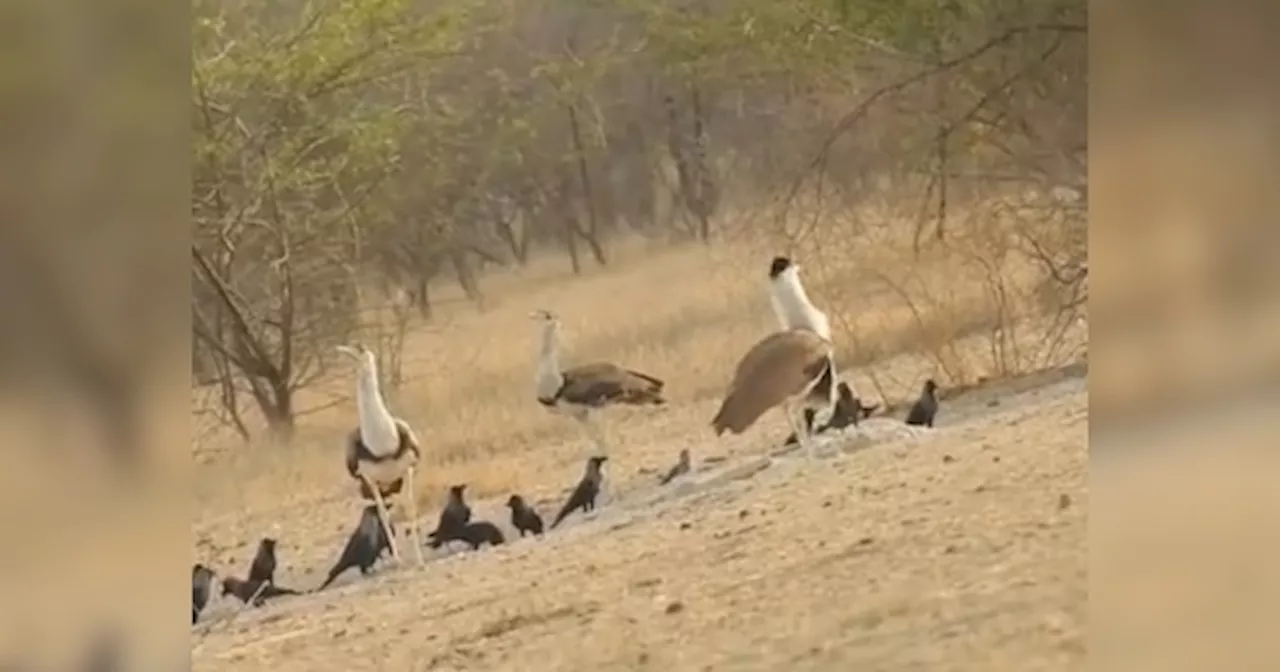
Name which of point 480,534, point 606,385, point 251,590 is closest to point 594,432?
point 606,385

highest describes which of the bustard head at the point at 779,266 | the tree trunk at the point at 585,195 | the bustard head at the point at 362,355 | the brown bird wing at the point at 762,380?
the tree trunk at the point at 585,195

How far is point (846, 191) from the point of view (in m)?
1.82

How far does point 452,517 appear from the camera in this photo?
5.52 feet

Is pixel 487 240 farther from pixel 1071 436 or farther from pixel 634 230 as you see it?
pixel 1071 436

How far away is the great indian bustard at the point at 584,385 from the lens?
1.71m

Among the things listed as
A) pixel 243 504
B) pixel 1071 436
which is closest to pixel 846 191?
pixel 1071 436

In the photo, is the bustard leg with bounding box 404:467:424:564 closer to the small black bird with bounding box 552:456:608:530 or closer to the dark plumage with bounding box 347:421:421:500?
the dark plumage with bounding box 347:421:421:500

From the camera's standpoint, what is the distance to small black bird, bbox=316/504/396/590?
165 centimetres

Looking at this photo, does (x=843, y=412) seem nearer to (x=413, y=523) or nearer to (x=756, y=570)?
(x=756, y=570)

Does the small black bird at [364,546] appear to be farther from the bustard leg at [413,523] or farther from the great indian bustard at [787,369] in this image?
the great indian bustard at [787,369]

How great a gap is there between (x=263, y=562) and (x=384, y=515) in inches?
4.9

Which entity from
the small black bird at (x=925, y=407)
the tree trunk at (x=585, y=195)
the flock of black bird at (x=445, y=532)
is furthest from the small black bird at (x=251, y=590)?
the small black bird at (x=925, y=407)

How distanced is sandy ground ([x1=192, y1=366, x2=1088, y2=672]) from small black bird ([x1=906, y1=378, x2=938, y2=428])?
0.05ft

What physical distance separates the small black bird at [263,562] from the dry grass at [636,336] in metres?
0.03
